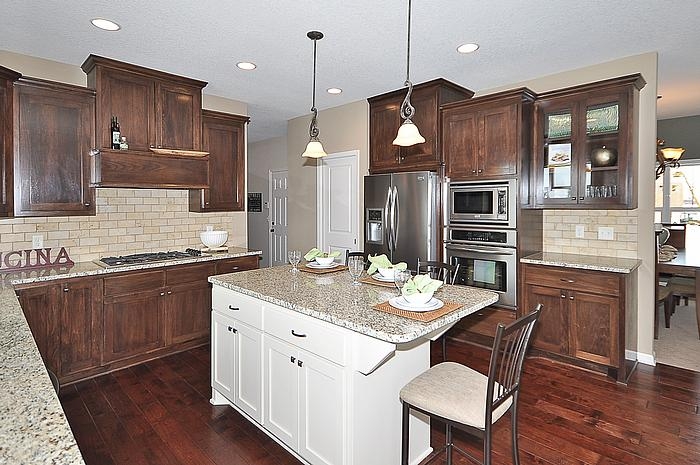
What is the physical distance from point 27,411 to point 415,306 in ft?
4.94

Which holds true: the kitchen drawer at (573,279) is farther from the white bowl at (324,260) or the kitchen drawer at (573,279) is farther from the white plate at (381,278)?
the white bowl at (324,260)

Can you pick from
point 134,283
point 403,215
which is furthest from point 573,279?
point 134,283

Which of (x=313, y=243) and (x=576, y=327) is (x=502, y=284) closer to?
(x=576, y=327)

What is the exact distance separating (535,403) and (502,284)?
1.26 m

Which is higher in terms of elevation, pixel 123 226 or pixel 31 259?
pixel 123 226

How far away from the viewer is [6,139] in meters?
3.21

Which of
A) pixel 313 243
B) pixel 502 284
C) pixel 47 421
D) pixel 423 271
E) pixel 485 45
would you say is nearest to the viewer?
pixel 47 421

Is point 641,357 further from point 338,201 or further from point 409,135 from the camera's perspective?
point 338,201

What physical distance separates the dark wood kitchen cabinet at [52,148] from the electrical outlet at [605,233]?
4716 mm

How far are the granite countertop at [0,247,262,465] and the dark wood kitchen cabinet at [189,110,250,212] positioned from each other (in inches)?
112

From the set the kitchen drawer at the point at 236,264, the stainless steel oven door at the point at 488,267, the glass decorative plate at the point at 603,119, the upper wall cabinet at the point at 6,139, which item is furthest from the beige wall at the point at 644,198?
the upper wall cabinet at the point at 6,139

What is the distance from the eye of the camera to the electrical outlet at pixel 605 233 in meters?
3.95

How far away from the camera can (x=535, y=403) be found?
3.06m

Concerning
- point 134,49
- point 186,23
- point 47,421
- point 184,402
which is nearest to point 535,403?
point 184,402
